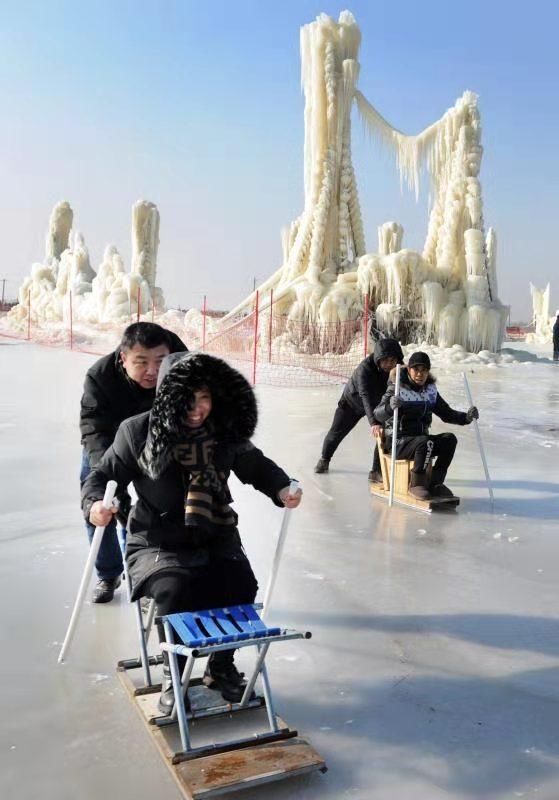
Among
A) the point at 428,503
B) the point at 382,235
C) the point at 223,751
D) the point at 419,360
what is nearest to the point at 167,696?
the point at 223,751

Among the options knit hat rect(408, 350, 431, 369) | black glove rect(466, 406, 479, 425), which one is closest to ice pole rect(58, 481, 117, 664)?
knit hat rect(408, 350, 431, 369)

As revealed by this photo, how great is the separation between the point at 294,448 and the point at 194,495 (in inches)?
220

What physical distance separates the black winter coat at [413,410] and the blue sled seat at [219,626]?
151 inches

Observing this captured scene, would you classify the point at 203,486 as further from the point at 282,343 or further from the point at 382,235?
the point at 382,235

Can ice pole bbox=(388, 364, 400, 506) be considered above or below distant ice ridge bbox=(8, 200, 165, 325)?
below

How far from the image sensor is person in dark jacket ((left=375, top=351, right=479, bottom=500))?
234 inches

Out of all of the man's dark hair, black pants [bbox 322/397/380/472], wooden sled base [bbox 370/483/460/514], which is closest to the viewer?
the man's dark hair

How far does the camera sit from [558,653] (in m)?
3.36

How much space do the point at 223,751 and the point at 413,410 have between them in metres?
4.17

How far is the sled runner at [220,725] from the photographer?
2293 mm

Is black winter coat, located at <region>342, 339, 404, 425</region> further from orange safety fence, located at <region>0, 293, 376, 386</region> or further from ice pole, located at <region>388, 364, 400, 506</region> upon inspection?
orange safety fence, located at <region>0, 293, 376, 386</region>

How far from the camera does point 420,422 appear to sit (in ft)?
20.7

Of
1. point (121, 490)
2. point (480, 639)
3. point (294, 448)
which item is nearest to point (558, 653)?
point (480, 639)

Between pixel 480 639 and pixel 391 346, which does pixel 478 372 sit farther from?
pixel 480 639
